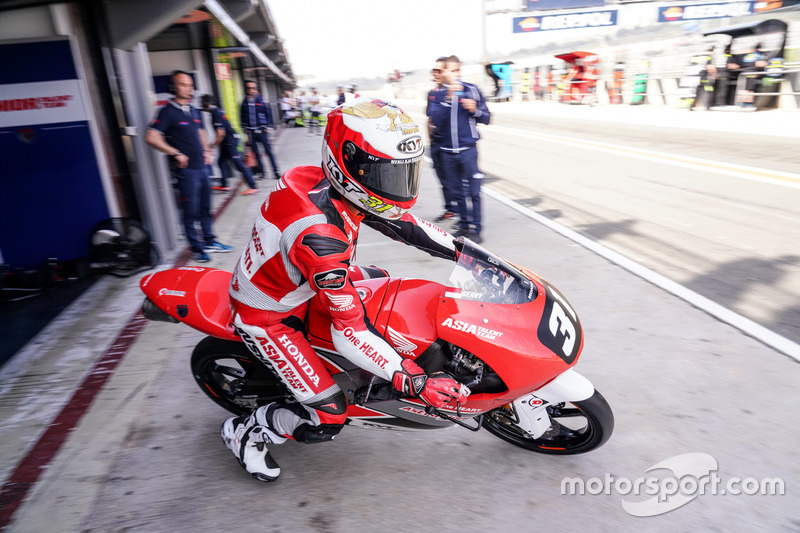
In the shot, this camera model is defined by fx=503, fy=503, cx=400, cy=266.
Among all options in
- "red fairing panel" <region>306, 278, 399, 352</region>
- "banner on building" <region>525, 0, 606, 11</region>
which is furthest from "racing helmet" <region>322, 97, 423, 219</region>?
"banner on building" <region>525, 0, 606, 11</region>

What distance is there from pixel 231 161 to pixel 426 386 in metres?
8.76

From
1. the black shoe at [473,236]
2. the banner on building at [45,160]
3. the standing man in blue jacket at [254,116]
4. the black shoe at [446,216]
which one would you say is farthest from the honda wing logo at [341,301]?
the standing man in blue jacket at [254,116]

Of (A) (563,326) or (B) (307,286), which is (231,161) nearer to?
(B) (307,286)

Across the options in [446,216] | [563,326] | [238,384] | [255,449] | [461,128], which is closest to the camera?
[563,326]

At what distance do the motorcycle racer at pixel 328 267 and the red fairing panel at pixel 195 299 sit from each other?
236 mm

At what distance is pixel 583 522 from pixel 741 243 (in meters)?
4.95

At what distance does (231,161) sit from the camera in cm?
983

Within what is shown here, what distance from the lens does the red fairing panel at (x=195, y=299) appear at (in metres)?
2.73

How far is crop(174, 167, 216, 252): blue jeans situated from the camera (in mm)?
5902

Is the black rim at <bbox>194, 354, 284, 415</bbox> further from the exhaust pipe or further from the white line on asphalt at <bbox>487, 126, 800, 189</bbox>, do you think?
the white line on asphalt at <bbox>487, 126, 800, 189</bbox>

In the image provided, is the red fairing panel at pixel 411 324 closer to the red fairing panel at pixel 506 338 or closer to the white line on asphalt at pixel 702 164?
the red fairing panel at pixel 506 338

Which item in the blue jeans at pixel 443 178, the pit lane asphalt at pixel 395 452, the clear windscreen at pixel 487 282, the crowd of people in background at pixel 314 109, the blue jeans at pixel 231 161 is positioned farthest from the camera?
the crowd of people in background at pixel 314 109

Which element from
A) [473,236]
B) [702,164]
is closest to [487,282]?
[473,236]

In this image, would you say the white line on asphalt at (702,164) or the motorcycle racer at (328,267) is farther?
the white line on asphalt at (702,164)
